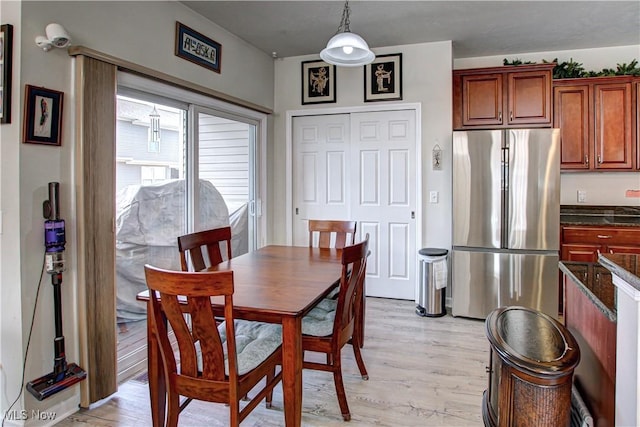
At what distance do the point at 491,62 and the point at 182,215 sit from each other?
3.76 meters

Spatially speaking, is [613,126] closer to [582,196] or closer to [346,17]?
[582,196]

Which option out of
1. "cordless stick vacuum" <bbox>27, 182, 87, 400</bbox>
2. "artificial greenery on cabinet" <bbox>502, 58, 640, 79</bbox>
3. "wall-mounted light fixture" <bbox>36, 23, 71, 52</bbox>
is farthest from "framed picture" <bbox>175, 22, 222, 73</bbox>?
"artificial greenery on cabinet" <bbox>502, 58, 640, 79</bbox>

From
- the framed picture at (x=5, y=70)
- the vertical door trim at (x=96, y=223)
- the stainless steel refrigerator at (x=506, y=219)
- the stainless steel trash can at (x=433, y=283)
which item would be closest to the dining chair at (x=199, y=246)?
the vertical door trim at (x=96, y=223)

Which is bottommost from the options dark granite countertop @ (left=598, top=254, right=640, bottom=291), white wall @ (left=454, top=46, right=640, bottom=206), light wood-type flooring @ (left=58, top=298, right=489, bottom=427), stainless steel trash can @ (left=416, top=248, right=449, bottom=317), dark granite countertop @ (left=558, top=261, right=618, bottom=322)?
light wood-type flooring @ (left=58, top=298, right=489, bottom=427)

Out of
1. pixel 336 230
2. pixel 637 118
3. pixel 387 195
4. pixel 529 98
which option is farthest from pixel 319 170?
pixel 637 118

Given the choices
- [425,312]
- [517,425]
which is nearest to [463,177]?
[425,312]

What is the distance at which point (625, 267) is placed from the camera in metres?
1.27

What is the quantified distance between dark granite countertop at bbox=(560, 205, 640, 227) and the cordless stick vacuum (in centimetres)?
410

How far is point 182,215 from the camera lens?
336 cm

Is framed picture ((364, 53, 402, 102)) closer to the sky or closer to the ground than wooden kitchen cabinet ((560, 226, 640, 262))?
closer to the sky

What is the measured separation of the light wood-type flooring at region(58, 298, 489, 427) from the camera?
7.34 ft

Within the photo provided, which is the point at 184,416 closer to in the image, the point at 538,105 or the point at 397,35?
the point at 397,35

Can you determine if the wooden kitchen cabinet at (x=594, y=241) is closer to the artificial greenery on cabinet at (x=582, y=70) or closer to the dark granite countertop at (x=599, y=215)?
the dark granite countertop at (x=599, y=215)

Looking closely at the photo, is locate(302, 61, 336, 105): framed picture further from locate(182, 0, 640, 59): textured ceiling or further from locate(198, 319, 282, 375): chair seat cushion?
locate(198, 319, 282, 375): chair seat cushion
